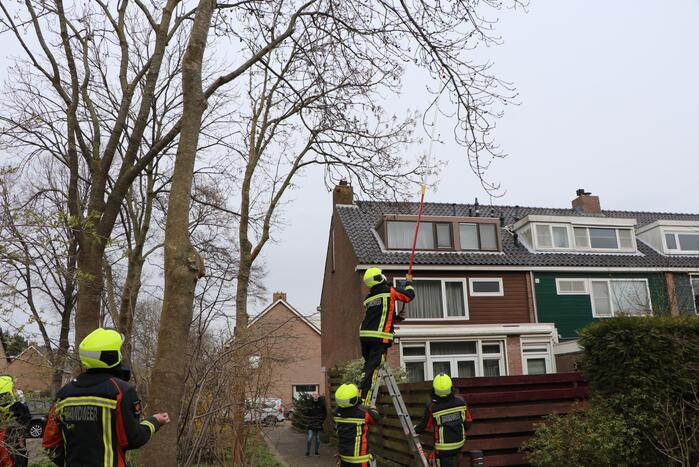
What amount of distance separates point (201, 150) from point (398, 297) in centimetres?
1215

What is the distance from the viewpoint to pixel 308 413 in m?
15.5

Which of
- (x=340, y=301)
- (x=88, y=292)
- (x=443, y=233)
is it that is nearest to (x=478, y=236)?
(x=443, y=233)

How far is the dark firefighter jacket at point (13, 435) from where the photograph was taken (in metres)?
4.63

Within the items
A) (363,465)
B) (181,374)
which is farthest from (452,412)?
(181,374)

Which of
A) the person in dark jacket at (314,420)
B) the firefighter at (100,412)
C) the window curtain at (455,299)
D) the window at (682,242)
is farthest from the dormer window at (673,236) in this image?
the firefighter at (100,412)

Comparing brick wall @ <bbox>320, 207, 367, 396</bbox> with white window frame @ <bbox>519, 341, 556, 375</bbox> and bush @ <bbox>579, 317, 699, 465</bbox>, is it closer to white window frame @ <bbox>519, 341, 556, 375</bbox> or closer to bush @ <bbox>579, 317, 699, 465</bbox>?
white window frame @ <bbox>519, 341, 556, 375</bbox>

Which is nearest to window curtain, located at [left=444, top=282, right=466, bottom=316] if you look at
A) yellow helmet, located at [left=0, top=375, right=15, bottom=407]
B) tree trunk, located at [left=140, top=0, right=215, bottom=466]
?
yellow helmet, located at [left=0, top=375, right=15, bottom=407]

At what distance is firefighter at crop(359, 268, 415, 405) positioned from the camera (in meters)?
7.30

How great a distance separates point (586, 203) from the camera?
2684 centimetres

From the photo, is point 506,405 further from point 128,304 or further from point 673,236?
point 673,236

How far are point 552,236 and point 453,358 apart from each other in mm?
7166

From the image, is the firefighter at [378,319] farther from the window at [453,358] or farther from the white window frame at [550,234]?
the white window frame at [550,234]

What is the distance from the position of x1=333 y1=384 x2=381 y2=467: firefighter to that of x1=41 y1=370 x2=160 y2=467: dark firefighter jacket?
3.43 m

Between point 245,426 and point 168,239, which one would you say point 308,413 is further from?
point 168,239
